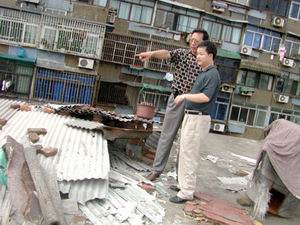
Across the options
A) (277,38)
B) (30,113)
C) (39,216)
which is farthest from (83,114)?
(277,38)

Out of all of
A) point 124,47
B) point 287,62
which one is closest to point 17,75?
point 124,47

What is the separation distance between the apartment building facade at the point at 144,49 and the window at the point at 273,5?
2.8 inches

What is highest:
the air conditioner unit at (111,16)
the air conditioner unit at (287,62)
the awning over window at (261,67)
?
the air conditioner unit at (111,16)

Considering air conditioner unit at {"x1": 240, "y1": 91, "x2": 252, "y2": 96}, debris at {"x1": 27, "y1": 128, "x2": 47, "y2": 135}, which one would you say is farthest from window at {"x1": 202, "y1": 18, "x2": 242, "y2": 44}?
debris at {"x1": 27, "y1": 128, "x2": 47, "y2": 135}

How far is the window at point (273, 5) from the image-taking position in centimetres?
2852

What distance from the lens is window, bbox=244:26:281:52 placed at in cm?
2870

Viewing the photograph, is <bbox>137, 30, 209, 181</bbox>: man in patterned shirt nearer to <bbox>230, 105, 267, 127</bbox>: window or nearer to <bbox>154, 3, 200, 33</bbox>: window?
<bbox>154, 3, 200, 33</bbox>: window

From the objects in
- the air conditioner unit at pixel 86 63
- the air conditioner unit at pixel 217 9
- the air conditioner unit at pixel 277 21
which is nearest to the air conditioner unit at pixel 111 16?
the air conditioner unit at pixel 86 63

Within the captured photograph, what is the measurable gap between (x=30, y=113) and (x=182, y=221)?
2663mm

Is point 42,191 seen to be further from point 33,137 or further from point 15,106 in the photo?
point 15,106

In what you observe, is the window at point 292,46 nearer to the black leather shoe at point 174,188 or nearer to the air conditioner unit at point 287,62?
the air conditioner unit at point 287,62

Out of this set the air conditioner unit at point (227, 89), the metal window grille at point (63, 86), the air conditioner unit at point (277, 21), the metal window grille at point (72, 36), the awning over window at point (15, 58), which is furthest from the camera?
the air conditioner unit at point (277, 21)

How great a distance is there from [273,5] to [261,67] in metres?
4.19

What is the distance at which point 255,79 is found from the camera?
1164 inches
